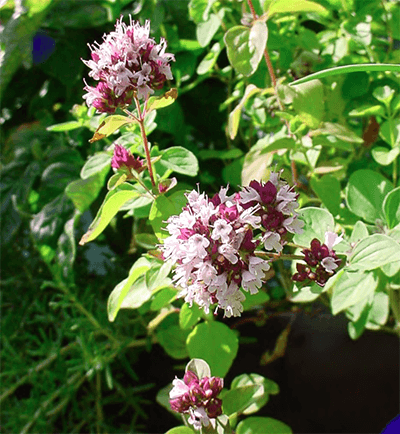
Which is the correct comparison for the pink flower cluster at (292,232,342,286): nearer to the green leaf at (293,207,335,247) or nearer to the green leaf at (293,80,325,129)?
the green leaf at (293,207,335,247)

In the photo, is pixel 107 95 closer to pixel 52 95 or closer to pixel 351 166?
pixel 351 166

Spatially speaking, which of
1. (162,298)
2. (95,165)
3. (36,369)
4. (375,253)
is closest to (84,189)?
(95,165)

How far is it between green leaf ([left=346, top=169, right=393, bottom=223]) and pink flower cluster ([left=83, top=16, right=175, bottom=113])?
25cm

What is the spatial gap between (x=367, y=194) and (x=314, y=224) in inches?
4.2

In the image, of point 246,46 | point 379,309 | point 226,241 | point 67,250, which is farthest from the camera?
point 67,250

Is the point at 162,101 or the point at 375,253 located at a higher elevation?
the point at 162,101

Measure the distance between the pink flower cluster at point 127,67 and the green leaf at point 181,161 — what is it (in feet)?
0.36

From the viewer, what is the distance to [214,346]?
644 millimetres

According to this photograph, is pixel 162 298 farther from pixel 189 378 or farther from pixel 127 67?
pixel 127 67

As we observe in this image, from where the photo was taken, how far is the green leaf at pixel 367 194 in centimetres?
61

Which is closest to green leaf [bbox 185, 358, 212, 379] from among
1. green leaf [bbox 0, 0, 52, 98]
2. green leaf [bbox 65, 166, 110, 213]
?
green leaf [bbox 65, 166, 110, 213]

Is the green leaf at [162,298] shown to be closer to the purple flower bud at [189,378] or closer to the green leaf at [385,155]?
the purple flower bud at [189,378]

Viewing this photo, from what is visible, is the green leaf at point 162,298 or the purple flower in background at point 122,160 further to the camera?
the green leaf at point 162,298

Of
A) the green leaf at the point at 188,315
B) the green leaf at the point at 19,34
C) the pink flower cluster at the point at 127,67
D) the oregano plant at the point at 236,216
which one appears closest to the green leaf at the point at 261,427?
the oregano plant at the point at 236,216
